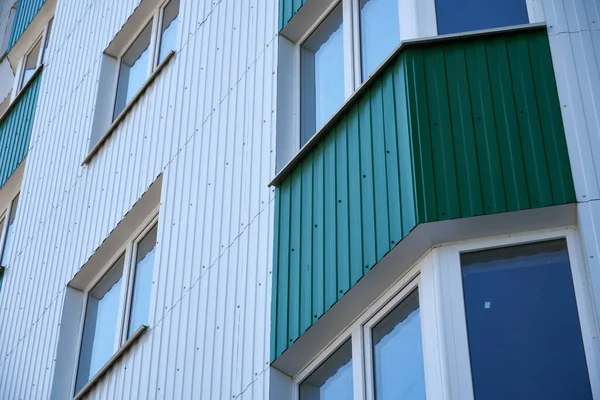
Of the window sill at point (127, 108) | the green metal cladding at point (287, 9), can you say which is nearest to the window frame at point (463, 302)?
the green metal cladding at point (287, 9)

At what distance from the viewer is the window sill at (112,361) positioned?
410 inches

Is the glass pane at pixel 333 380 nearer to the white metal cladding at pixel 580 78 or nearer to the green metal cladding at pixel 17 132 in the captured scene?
the white metal cladding at pixel 580 78

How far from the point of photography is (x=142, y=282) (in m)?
11.6

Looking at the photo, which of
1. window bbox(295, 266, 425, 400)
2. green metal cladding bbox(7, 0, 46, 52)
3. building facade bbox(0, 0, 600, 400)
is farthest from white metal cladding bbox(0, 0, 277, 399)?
green metal cladding bbox(7, 0, 46, 52)

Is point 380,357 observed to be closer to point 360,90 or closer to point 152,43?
point 360,90

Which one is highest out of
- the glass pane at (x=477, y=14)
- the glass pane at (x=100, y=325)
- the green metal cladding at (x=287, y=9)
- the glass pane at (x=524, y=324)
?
the green metal cladding at (x=287, y=9)

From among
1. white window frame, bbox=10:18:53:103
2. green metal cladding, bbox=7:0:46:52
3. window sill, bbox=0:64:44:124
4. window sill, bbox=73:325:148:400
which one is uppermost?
green metal cladding, bbox=7:0:46:52

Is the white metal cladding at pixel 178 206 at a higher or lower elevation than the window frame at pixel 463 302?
higher

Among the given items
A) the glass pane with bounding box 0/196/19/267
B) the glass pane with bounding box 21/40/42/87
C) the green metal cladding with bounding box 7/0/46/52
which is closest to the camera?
the glass pane with bounding box 0/196/19/267

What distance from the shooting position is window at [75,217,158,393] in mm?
11320

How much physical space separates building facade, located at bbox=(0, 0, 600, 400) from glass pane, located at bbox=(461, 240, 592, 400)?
0.01 m

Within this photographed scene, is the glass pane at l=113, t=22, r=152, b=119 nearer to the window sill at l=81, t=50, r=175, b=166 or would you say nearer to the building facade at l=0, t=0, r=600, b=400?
the window sill at l=81, t=50, r=175, b=166

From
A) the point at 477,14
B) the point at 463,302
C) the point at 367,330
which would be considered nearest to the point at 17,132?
the point at 477,14

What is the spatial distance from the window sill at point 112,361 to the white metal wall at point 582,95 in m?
4.52
